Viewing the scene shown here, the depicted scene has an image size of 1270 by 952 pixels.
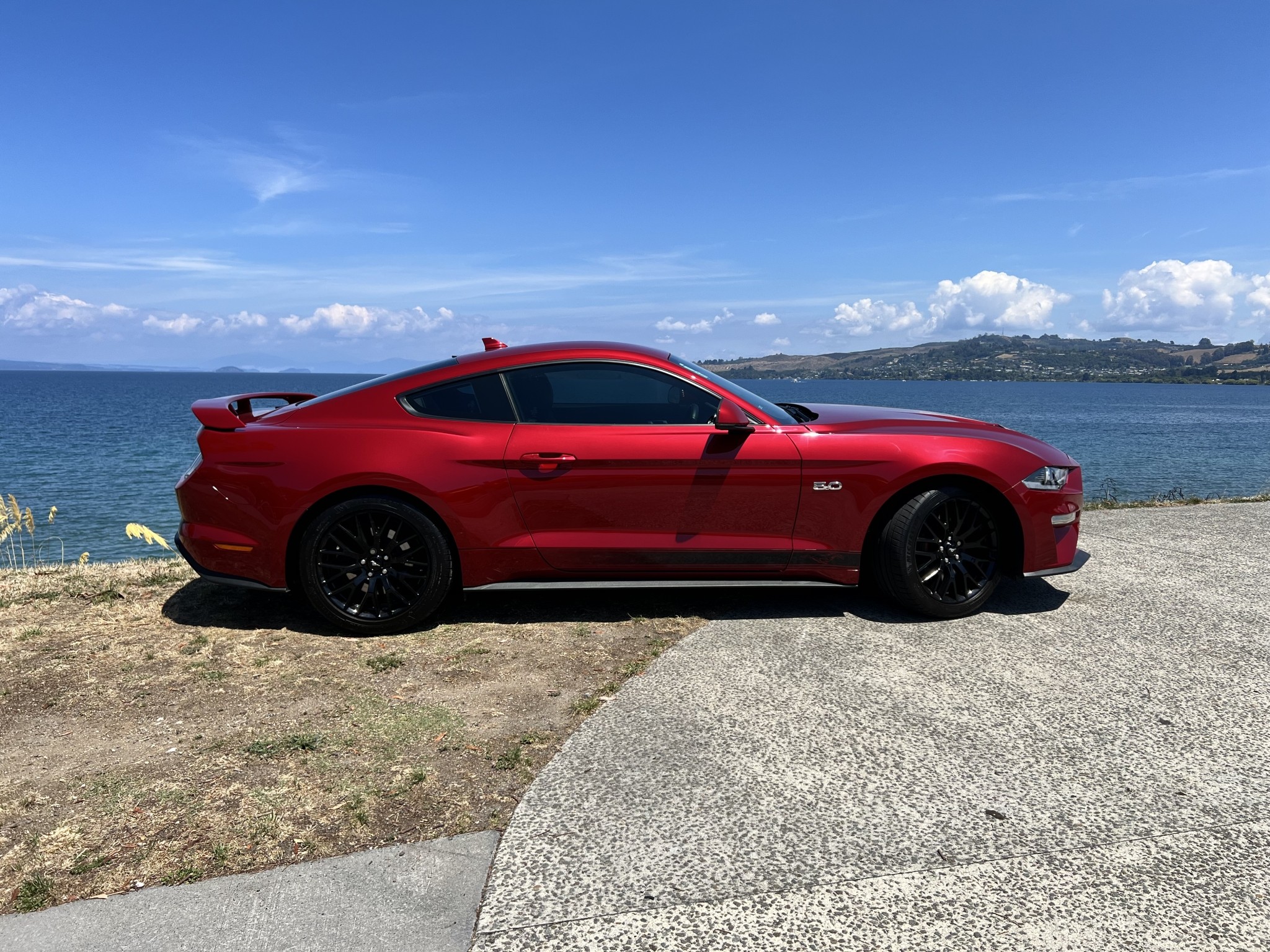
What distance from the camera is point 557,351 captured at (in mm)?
4582

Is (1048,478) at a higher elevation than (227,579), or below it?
higher

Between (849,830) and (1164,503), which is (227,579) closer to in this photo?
(849,830)

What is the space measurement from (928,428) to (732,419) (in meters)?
1.23

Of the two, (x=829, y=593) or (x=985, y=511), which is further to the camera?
(x=829, y=593)

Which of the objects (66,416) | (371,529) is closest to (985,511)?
(371,529)

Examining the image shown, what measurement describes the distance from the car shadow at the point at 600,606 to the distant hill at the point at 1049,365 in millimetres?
147513

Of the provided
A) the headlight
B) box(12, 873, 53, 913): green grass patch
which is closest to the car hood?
the headlight

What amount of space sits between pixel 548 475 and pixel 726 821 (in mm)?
2183

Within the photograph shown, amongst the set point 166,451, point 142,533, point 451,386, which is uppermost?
point 451,386

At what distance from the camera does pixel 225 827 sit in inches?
102

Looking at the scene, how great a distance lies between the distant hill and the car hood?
484 feet

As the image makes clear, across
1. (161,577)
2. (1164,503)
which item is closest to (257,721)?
(161,577)

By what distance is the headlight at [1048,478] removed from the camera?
Answer: 455 cm

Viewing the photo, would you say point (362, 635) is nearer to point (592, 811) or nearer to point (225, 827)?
point (225, 827)
